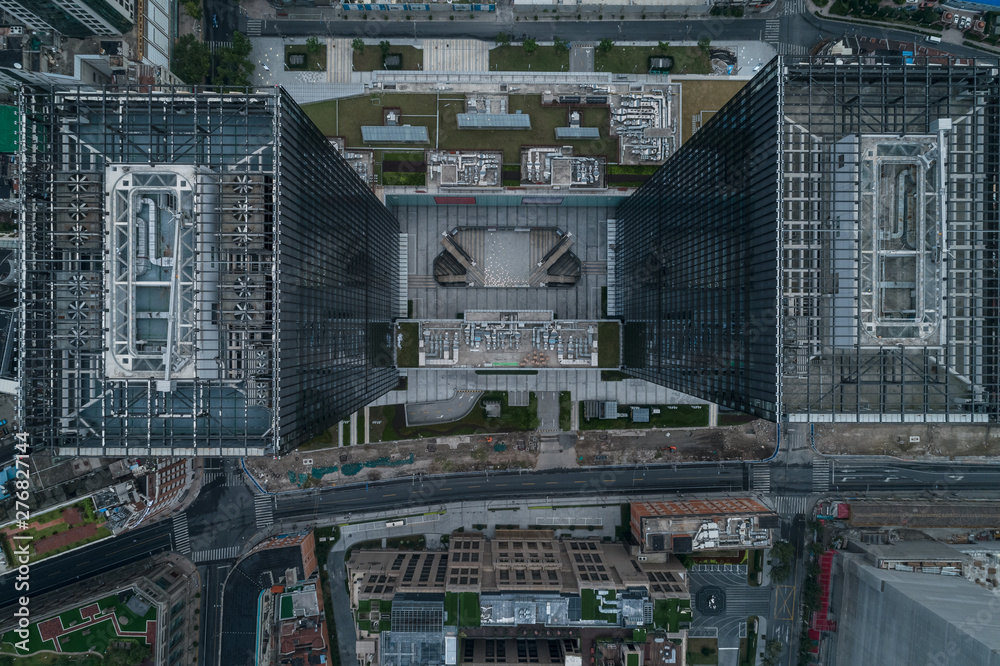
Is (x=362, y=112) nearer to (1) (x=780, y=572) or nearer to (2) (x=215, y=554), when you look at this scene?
(2) (x=215, y=554)

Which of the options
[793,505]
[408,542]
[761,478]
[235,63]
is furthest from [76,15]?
[793,505]

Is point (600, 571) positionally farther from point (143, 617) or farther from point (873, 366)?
point (143, 617)

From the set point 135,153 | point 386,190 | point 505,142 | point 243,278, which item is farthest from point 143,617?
point 505,142

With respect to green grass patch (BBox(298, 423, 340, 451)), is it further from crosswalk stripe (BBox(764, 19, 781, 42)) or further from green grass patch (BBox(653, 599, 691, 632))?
crosswalk stripe (BBox(764, 19, 781, 42))

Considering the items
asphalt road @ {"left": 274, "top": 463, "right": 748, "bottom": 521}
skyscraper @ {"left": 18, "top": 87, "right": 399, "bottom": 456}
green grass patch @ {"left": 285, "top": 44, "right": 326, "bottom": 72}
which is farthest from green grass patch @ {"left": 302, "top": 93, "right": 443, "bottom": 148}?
asphalt road @ {"left": 274, "top": 463, "right": 748, "bottom": 521}

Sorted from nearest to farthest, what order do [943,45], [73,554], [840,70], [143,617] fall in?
1. [840,70]
2. [143,617]
3. [73,554]
4. [943,45]

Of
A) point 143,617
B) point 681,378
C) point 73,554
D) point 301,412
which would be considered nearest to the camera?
point 301,412
